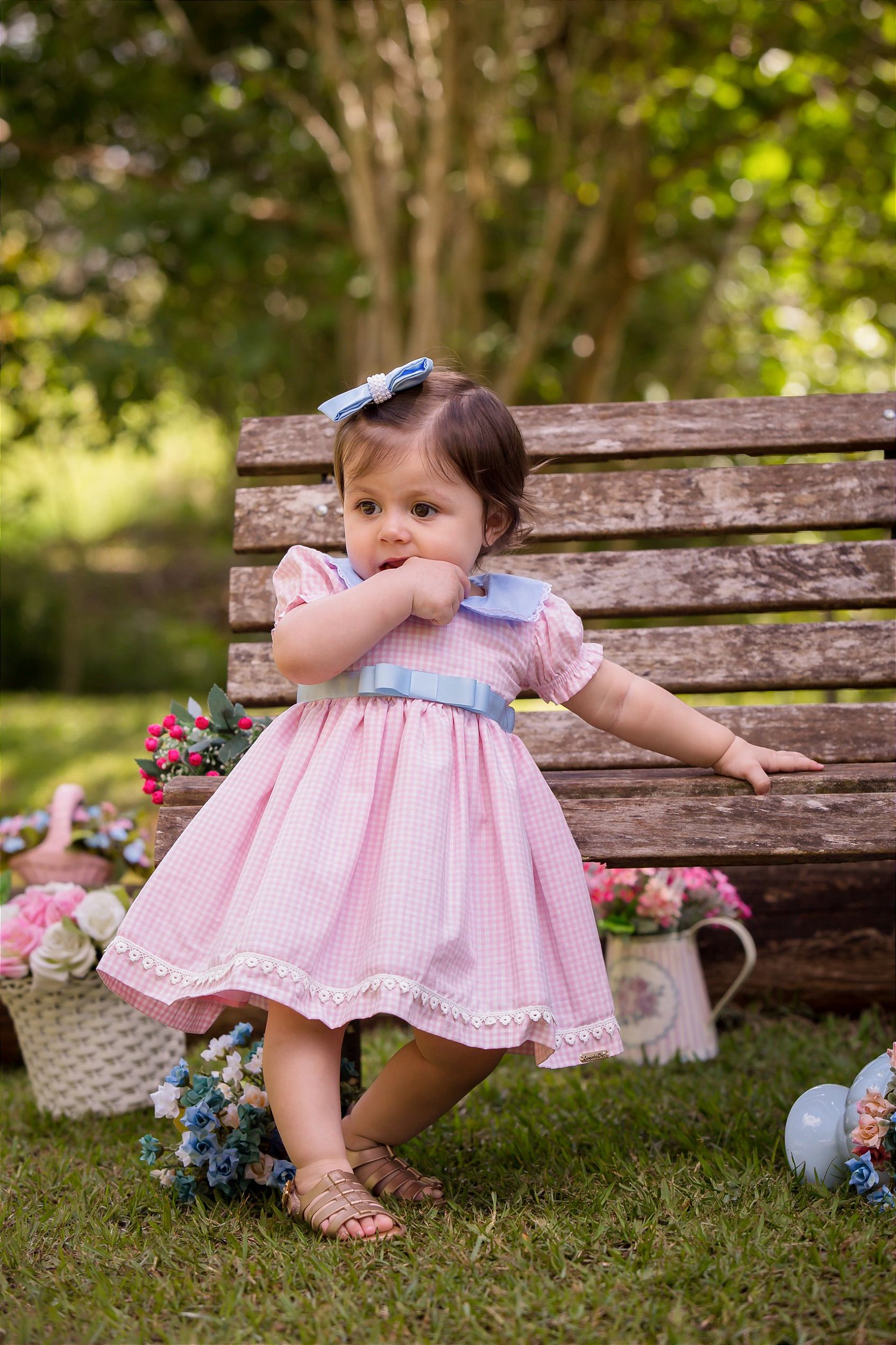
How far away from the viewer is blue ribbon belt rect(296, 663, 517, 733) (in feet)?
6.22

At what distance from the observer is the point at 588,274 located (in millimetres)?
6891

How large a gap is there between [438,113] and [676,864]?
4.73 metres

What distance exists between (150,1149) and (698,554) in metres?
1.57

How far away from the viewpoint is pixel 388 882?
172 cm

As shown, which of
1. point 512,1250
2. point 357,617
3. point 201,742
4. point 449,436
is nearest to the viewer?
point 512,1250

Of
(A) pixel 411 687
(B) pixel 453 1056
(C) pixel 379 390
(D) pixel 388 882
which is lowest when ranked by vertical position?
(B) pixel 453 1056

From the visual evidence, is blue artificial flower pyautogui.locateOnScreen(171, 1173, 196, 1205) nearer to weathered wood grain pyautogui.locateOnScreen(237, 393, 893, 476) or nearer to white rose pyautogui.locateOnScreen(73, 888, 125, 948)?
white rose pyautogui.locateOnScreen(73, 888, 125, 948)

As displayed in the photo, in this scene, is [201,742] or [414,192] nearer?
[201,742]

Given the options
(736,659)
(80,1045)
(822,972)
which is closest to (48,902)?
(80,1045)

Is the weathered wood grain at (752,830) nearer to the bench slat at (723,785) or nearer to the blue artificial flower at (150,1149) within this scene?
the bench slat at (723,785)

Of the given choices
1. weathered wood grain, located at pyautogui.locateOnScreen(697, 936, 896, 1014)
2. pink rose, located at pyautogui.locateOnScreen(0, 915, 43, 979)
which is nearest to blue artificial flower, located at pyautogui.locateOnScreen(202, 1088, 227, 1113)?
pink rose, located at pyautogui.locateOnScreen(0, 915, 43, 979)

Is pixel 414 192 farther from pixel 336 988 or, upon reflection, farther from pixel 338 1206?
pixel 338 1206

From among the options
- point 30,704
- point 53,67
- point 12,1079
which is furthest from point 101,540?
point 12,1079

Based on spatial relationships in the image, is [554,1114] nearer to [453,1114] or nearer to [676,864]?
[453,1114]
